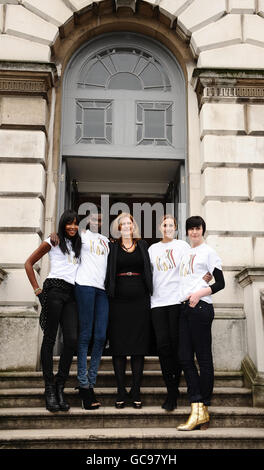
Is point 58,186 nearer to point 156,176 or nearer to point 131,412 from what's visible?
point 156,176

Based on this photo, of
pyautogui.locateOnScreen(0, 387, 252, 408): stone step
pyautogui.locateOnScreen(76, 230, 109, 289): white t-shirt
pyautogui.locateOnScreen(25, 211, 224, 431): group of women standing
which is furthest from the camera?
pyautogui.locateOnScreen(0, 387, 252, 408): stone step

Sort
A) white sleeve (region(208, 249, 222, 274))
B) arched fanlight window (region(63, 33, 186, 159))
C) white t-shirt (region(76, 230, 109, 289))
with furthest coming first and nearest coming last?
1. arched fanlight window (region(63, 33, 186, 159))
2. white t-shirt (region(76, 230, 109, 289))
3. white sleeve (region(208, 249, 222, 274))

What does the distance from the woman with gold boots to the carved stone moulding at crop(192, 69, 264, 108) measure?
3217mm

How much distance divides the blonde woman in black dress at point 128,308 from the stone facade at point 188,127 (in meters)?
1.69

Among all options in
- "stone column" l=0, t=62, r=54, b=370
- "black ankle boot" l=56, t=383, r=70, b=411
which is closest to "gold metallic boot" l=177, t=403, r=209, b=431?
"black ankle boot" l=56, t=383, r=70, b=411

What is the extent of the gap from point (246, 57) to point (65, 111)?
306 centimetres

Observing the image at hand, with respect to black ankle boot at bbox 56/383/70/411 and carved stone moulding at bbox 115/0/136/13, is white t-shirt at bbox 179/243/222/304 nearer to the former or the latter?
black ankle boot at bbox 56/383/70/411

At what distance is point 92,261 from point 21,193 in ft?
7.50

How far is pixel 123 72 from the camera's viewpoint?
8375 millimetres

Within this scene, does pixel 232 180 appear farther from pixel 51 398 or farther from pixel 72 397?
pixel 51 398

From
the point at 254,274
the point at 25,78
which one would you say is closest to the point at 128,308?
the point at 254,274

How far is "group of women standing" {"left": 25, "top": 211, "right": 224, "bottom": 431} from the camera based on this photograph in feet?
16.1

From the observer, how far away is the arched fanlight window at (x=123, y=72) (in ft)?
27.3

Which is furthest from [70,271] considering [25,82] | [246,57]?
[246,57]
